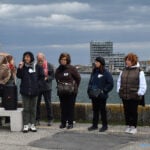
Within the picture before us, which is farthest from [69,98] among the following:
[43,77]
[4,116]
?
[4,116]

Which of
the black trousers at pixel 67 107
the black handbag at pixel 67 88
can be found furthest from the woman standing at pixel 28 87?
the black trousers at pixel 67 107

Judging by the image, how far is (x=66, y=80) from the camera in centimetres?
1234

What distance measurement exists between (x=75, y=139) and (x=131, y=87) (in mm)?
1751

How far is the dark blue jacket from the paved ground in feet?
3.15

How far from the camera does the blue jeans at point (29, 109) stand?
12129 millimetres

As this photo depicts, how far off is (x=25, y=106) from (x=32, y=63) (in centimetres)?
103

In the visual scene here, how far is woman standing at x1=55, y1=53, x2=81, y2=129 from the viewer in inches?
485

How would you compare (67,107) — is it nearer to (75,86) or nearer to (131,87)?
(75,86)

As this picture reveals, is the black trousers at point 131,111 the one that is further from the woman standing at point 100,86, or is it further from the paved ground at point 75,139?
the woman standing at point 100,86

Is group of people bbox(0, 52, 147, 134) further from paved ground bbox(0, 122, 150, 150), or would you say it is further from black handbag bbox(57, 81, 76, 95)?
paved ground bbox(0, 122, 150, 150)

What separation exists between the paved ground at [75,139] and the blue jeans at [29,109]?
341 mm

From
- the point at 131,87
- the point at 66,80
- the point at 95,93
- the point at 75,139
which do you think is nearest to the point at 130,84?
the point at 131,87

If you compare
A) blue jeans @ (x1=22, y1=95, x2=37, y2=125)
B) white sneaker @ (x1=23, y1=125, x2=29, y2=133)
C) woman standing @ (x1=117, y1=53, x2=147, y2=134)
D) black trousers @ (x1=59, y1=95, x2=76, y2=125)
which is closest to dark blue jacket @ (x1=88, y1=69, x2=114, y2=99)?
woman standing @ (x1=117, y1=53, x2=147, y2=134)

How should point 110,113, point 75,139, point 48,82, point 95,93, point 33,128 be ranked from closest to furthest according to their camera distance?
1. point 75,139
2. point 95,93
3. point 33,128
4. point 48,82
5. point 110,113
